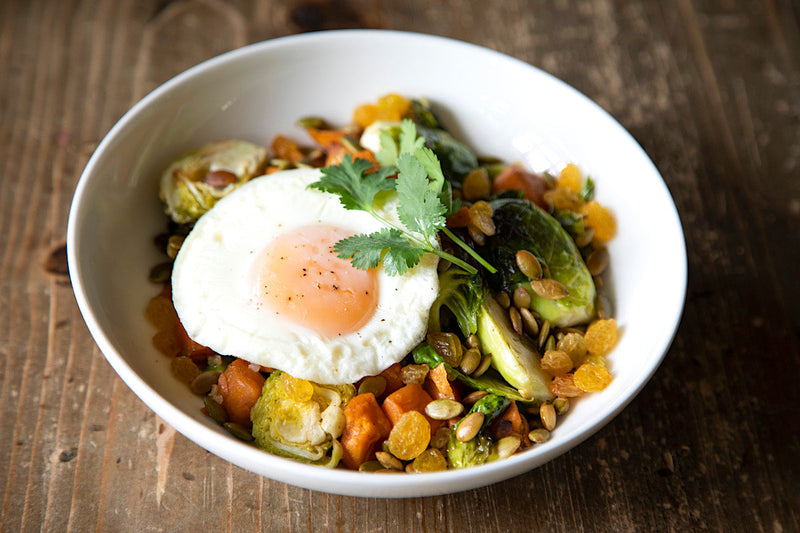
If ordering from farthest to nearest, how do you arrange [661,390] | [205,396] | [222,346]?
[661,390] < [205,396] < [222,346]

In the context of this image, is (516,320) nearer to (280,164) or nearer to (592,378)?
(592,378)

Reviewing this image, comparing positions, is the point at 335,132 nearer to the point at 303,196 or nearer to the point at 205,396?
the point at 303,196

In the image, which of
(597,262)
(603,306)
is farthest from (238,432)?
(597,262)

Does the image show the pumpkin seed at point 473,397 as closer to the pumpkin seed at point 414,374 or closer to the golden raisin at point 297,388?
the pumpkin seed at point 414,374

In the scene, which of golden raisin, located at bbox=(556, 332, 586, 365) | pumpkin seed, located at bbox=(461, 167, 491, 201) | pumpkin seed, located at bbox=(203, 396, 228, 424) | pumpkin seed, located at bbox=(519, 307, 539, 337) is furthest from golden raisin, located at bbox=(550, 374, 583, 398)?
pumpkin seed, located at bbox=(203, 396, 228, 424)

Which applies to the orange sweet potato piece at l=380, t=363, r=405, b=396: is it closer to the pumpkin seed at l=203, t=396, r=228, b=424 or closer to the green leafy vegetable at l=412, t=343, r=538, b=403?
the green leafy vegetable at l=412, t=343, r=538, b=403

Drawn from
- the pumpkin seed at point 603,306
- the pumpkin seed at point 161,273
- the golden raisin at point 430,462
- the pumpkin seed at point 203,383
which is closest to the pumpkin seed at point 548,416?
the golden raisin at point 430,462

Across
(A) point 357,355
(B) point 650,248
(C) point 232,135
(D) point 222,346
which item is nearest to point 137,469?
(D) point 222,346
